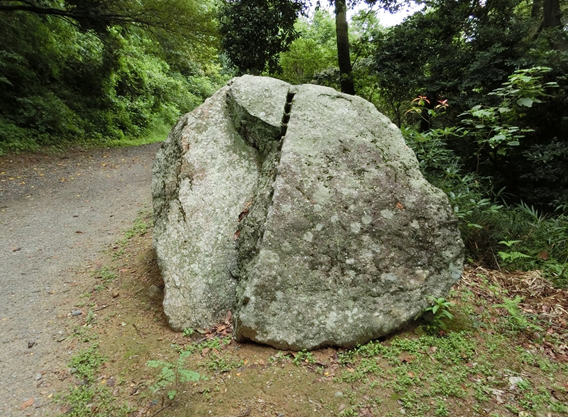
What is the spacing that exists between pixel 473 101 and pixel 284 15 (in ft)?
17.4

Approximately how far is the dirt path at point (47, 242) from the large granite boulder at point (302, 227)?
120cm

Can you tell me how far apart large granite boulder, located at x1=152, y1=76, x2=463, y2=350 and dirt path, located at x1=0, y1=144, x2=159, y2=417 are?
120cm

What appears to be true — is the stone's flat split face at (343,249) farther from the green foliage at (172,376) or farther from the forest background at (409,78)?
the forest background at (409,78)

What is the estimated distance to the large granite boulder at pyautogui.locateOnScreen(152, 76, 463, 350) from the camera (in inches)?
104

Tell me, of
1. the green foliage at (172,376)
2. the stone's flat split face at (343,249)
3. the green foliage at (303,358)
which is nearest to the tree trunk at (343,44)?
the stone's flat split face at (343,249)

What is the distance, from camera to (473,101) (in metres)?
6.29

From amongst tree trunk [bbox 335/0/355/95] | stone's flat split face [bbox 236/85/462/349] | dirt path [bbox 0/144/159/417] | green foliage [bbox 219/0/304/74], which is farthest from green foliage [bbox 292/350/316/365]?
green foliage [bbox 219/0/304/74]

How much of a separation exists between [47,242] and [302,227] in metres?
4.17

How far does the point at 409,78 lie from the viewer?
7516 millimetres

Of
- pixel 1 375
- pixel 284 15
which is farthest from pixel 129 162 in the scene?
pixel 1 375

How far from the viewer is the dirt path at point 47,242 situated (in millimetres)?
2688

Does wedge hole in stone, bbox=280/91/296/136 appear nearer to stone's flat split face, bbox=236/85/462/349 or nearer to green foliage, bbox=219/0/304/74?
stone's flat split face, bbox=236/85/462/349

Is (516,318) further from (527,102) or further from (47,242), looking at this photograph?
(47,242)

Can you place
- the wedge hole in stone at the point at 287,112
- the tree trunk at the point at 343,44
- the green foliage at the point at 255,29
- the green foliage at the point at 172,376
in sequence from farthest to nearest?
1. the tree trunk at the point at 343,44
2. the green foliage at the point at 255,29
3. the wedge hole in stone at the point at 287,112
4. the green foliage at the point at 172,376
